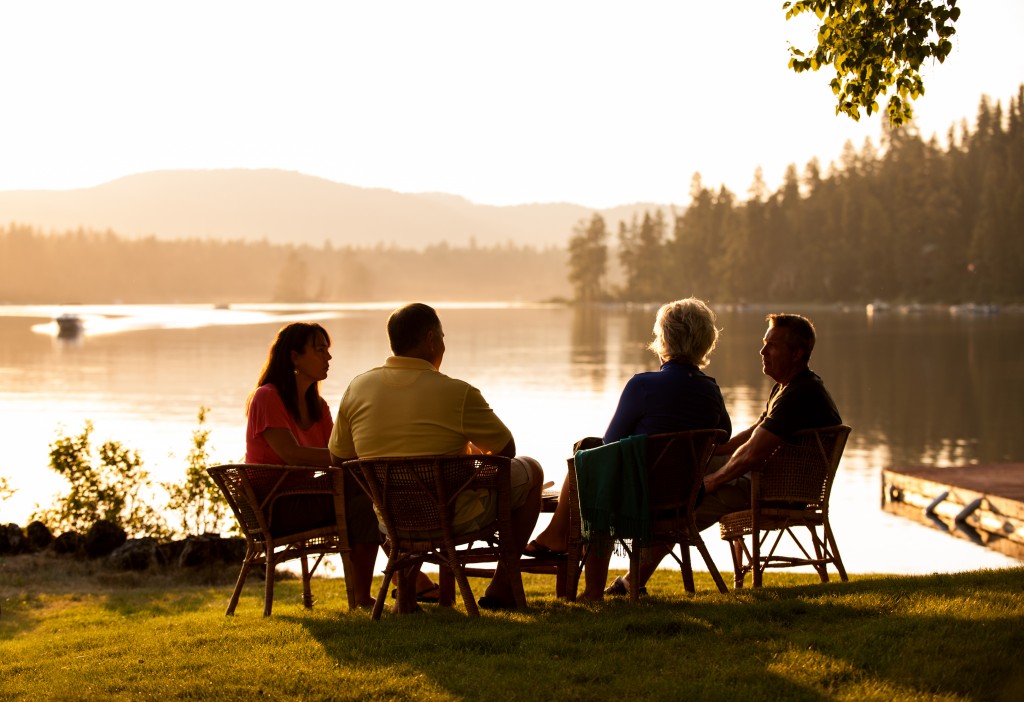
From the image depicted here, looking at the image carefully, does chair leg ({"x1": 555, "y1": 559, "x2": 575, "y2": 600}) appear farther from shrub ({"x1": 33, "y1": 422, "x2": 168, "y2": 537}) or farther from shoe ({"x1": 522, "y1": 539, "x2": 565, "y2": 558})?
shrub ({"x1": 33, "y1": 422, "x2": 168, "y2": 537})

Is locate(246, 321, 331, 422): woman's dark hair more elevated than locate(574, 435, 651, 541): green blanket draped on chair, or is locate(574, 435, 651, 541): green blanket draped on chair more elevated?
locate(246, 321, 331, 422): woman's dark hair

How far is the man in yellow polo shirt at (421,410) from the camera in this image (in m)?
5.11

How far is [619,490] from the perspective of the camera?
5.28 meters

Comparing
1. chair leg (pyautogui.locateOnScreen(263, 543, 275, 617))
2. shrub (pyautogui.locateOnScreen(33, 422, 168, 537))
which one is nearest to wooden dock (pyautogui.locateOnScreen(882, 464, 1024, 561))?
chair leg (pyautogui.locateOnScreen(263, 543, 275, 617))

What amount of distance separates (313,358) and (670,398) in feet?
6.09

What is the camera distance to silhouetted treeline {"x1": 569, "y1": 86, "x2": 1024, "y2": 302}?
106m

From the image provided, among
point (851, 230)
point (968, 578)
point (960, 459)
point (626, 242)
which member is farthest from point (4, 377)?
point (626, 242)

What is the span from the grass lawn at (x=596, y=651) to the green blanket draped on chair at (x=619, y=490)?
0.37 m

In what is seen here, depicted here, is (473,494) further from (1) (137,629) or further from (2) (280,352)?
(1) (137,629)

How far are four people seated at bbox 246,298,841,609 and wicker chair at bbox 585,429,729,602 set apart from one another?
16 centimetres

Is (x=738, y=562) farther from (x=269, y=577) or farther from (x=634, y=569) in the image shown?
(x=269, y=577)

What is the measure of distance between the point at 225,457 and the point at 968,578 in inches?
487

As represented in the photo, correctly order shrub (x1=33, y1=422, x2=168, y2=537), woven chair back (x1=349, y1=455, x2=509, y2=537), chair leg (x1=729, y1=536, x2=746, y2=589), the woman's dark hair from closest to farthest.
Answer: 1. woven chair back (x1=349, y1=455, x2=509, y2=537)
2. the woman's dark hair
3. chair leg (x1=729, y1=536, x2=746, y2=589)
4. shrub (x1=33, y1=422, x2=168, y2=537)

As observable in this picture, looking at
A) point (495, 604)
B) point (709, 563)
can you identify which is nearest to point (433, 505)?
point (495, 604)
